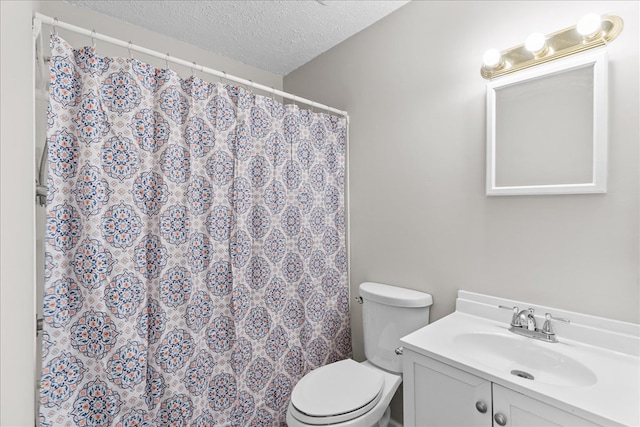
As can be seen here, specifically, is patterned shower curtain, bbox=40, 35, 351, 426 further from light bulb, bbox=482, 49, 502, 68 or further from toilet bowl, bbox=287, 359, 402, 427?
light bulb, bbox=482, 49, 502, 68

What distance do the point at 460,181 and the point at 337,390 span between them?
121 cm

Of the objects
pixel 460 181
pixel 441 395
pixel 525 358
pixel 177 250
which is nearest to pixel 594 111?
pixel 460 181

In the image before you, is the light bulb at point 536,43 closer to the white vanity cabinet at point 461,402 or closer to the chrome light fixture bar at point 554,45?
the chrome light fixture bar at point 554,45

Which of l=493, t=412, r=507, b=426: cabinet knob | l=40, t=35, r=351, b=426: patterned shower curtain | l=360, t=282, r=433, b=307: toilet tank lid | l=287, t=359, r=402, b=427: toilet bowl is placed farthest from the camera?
l=360, t=282, r=433, b=307: toilet tank lid

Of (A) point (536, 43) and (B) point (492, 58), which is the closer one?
(A) point (536, 43)

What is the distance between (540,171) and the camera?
1.20m

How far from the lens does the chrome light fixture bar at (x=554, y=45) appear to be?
101 centimetres

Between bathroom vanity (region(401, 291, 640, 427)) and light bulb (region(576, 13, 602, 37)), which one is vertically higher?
light bulb (region(576, 13, 602, 37))

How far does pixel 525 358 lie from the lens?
111cm

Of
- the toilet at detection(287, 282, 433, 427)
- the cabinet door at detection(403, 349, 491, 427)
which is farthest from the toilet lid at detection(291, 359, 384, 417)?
the cabinet door at detection(403, 349, 491, 427)

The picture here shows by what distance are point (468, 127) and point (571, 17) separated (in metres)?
0.52

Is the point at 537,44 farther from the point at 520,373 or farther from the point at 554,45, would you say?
the point at 520,373

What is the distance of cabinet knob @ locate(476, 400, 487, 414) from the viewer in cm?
92

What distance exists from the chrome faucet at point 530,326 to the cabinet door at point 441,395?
15.4 inches
